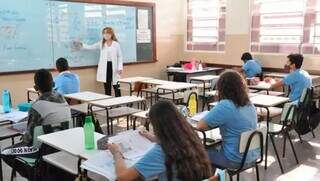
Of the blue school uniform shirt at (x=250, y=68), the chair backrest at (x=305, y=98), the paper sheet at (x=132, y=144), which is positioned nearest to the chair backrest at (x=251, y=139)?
the paper sheet at (x=132, y=144)

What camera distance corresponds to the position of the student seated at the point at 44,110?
2.66m

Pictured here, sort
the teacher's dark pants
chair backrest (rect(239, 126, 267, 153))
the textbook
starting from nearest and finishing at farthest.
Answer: the textbook, chair backrest (rect(239, 126, 267, 153)), the teacher's dark pants

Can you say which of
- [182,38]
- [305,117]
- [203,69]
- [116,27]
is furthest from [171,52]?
[305,117]

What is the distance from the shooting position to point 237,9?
7.30m

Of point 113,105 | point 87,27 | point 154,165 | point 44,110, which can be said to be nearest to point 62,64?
point 113,105

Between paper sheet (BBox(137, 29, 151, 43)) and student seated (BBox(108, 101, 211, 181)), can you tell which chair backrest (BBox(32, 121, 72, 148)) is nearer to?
student seated (BBox(108, 101, 211, 181))

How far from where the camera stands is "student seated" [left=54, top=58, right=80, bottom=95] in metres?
4.41

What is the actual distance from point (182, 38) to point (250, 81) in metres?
3.33

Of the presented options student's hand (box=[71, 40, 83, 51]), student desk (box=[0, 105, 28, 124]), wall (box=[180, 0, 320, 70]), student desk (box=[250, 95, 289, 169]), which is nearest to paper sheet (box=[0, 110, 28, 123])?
student desk (box=[0, 105, 28, 124])

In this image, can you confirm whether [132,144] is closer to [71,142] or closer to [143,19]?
[71,142]

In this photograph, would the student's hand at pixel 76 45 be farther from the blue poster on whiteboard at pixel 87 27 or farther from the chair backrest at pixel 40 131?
the chair backrest at pixel 40 131

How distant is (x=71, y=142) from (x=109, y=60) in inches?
169

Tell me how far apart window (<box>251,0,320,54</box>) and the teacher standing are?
2.86 metres

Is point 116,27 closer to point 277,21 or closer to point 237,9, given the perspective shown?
point 237,9
